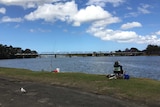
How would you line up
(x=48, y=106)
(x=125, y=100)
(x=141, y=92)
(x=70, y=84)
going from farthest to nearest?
(x=70, y=84) → (x=141, y=92) → (x=125, y=100) → (x=48, y=106)

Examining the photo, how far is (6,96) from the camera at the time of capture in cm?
1744

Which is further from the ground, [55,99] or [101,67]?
[55,99]

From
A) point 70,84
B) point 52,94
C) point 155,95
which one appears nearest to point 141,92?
point 155,95

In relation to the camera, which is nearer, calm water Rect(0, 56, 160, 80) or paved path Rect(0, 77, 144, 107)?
paved path Rect(0, 77, 144, 107)

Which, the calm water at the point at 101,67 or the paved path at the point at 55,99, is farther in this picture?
the calm water at the point at 101,67

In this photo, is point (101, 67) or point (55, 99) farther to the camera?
point (101, 67)

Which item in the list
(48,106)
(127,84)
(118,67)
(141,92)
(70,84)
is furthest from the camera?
(118,67)

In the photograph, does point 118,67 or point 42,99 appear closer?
point 42,99

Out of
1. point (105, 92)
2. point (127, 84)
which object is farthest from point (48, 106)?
point (127, 84)

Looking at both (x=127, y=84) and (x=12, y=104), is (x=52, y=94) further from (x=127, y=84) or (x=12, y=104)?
(x=127, y=84)

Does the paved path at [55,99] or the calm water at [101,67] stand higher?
the paved path at [55,99]

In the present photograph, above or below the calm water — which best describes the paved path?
above

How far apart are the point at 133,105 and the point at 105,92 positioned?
13.9ft

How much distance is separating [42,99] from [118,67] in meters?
9.98
